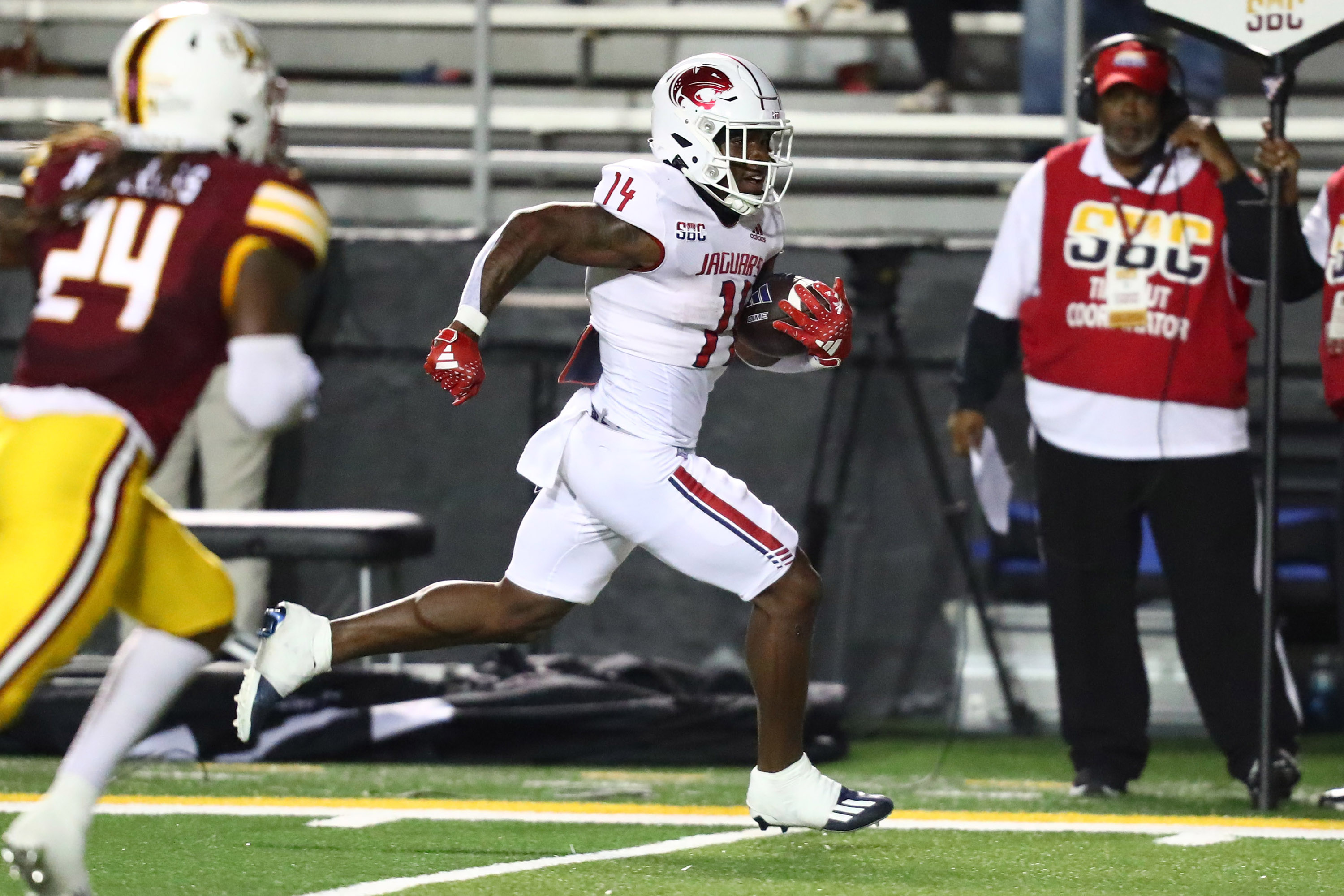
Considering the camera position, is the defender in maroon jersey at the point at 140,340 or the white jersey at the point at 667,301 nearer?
the defender in maroon jersey at the point at 140,340

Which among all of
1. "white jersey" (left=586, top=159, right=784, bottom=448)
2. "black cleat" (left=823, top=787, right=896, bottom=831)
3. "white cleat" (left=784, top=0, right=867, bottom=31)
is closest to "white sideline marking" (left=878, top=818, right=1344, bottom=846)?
"black cleat" (left=823, top=787, right=896, bottom=831)

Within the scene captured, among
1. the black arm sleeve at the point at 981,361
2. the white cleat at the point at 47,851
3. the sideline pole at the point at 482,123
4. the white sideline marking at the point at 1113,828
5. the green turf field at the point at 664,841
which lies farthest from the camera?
the sideline pole at the point at 482,123

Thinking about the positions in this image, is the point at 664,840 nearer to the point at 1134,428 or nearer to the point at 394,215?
the point at 1134,428

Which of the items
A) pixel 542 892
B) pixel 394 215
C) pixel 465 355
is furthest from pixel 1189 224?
pixel 394 215

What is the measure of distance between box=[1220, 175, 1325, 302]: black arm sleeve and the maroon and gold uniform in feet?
7.29

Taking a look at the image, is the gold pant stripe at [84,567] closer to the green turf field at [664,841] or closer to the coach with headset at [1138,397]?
the green turf field at [664,841]

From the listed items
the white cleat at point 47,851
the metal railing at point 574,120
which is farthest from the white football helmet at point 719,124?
the metal railing at point 574,120

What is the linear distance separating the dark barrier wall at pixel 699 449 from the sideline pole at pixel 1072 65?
1.93 feet

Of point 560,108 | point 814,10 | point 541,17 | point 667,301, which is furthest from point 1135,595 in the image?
point 541,17

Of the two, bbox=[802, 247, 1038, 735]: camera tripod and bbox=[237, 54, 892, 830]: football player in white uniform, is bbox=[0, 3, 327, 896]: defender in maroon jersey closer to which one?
bbox=[237, 54, 892, 830]: football player in white uniform

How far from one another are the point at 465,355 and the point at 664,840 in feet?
3.42

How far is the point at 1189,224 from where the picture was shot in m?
4.66

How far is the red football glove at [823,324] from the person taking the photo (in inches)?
149

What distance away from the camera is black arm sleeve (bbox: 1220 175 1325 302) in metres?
4.52
